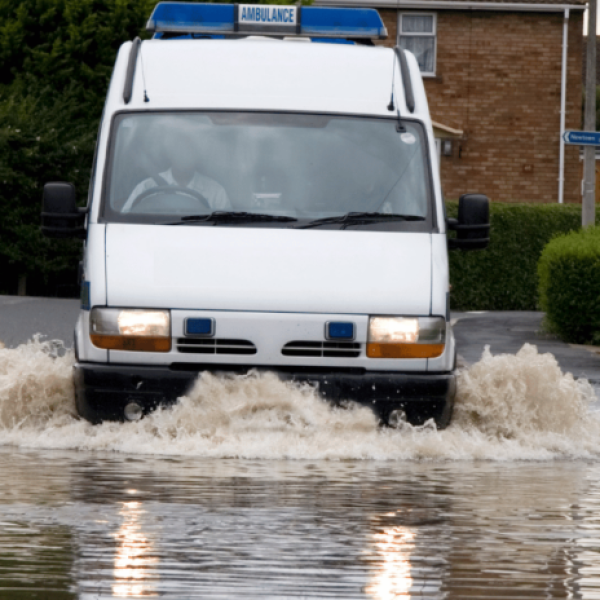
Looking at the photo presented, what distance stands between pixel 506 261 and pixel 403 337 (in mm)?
17510

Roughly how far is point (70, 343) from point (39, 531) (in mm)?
10871

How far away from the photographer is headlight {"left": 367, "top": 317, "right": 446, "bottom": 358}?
27.9 feet

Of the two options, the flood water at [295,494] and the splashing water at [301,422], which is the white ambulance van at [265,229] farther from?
the flood water at [295,494]

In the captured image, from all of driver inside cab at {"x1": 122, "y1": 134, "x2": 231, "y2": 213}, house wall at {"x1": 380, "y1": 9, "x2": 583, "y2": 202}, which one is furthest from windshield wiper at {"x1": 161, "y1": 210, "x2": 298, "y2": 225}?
house wall at {"x1": 380, "y1": 9, "x2": 583, "y2": 202}

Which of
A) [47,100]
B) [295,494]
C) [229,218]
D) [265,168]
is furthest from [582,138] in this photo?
[295,494]

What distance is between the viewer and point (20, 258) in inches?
938

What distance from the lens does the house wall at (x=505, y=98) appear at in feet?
107

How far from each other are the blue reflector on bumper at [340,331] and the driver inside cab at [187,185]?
1186 millimetres

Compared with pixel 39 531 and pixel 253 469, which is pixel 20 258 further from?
pixel 39 531

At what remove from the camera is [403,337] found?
8.54 meters

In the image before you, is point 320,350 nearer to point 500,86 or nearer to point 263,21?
point 263,21

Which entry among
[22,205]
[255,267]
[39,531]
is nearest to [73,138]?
[22,205]

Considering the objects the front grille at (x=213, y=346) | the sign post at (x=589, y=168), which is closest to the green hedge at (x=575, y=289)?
the sign post at (x=589, y=168)

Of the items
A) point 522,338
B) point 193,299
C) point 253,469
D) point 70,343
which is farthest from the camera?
point 522,338
